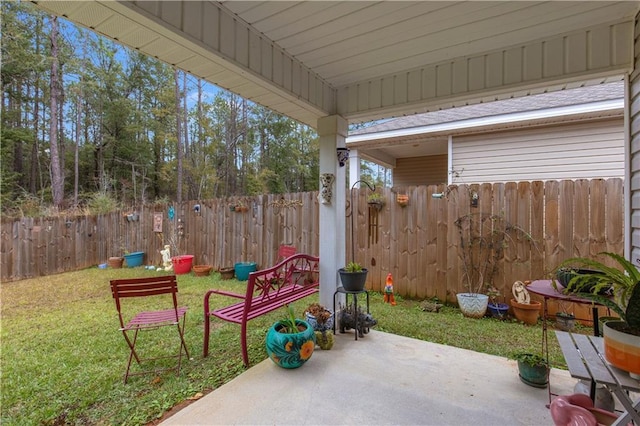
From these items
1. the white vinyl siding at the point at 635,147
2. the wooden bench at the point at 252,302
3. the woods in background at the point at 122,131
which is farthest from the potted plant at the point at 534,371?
the woods in background at the point at 122,131

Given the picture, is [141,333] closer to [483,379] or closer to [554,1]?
[483,379]

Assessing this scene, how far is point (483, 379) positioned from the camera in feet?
6.68

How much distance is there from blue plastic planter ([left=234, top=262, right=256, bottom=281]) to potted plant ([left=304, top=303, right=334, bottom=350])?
2.92 metres

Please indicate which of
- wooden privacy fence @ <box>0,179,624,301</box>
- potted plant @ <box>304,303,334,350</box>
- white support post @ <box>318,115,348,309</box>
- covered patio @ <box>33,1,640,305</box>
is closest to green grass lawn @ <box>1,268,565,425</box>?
potted plant @ <box>304,303,334,350</box>

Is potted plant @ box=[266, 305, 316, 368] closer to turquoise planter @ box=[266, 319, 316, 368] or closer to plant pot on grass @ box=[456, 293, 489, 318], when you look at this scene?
turquoise planter @ box=[266, 319, 316, 368]

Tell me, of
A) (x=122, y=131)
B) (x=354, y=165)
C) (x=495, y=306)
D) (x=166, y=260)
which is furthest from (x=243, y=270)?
(x=122, y=131)

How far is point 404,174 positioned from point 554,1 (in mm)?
6832

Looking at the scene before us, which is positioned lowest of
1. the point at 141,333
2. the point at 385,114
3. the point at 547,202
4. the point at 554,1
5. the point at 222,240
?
the point at 141,333

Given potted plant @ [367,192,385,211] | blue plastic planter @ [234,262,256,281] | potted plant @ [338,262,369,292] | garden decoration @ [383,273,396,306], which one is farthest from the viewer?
blue plastic planter @ [234,262,256,281]

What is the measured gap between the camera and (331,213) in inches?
117

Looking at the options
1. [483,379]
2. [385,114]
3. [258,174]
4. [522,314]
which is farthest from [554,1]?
[258,174]

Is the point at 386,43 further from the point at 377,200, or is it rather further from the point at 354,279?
the point at 377,200

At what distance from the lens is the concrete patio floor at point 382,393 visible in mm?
1650

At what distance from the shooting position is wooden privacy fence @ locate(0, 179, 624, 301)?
3.15 m
